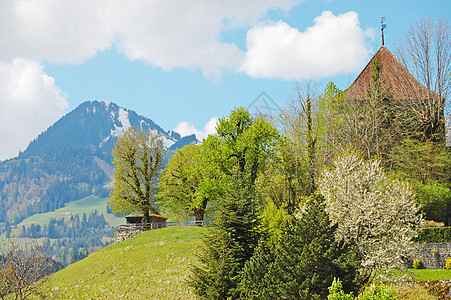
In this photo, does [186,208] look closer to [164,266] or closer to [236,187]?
[164,266]

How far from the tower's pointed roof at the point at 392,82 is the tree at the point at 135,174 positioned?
89.1ft

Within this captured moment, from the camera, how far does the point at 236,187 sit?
21.7 meters

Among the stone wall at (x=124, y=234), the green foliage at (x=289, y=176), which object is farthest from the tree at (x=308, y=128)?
the stone wall at (x=124, y=234)

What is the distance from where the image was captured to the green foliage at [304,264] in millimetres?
15891

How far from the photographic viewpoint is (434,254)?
34094 millimetres

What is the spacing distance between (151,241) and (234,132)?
14055 millimetres

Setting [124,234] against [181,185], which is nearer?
[124,234]

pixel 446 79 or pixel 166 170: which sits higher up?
pixel 446 79

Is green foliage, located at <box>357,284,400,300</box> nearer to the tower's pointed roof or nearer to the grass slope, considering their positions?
the grass slope

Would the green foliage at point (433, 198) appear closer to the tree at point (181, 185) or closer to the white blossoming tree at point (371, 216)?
the white blossoming tree at point (371, 216)

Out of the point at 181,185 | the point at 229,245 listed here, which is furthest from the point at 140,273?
the point at 181,185

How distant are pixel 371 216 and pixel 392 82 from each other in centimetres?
3676

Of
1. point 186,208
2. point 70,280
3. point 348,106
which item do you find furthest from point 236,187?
point 186,208

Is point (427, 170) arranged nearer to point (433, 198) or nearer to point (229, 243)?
point (433, 198)
